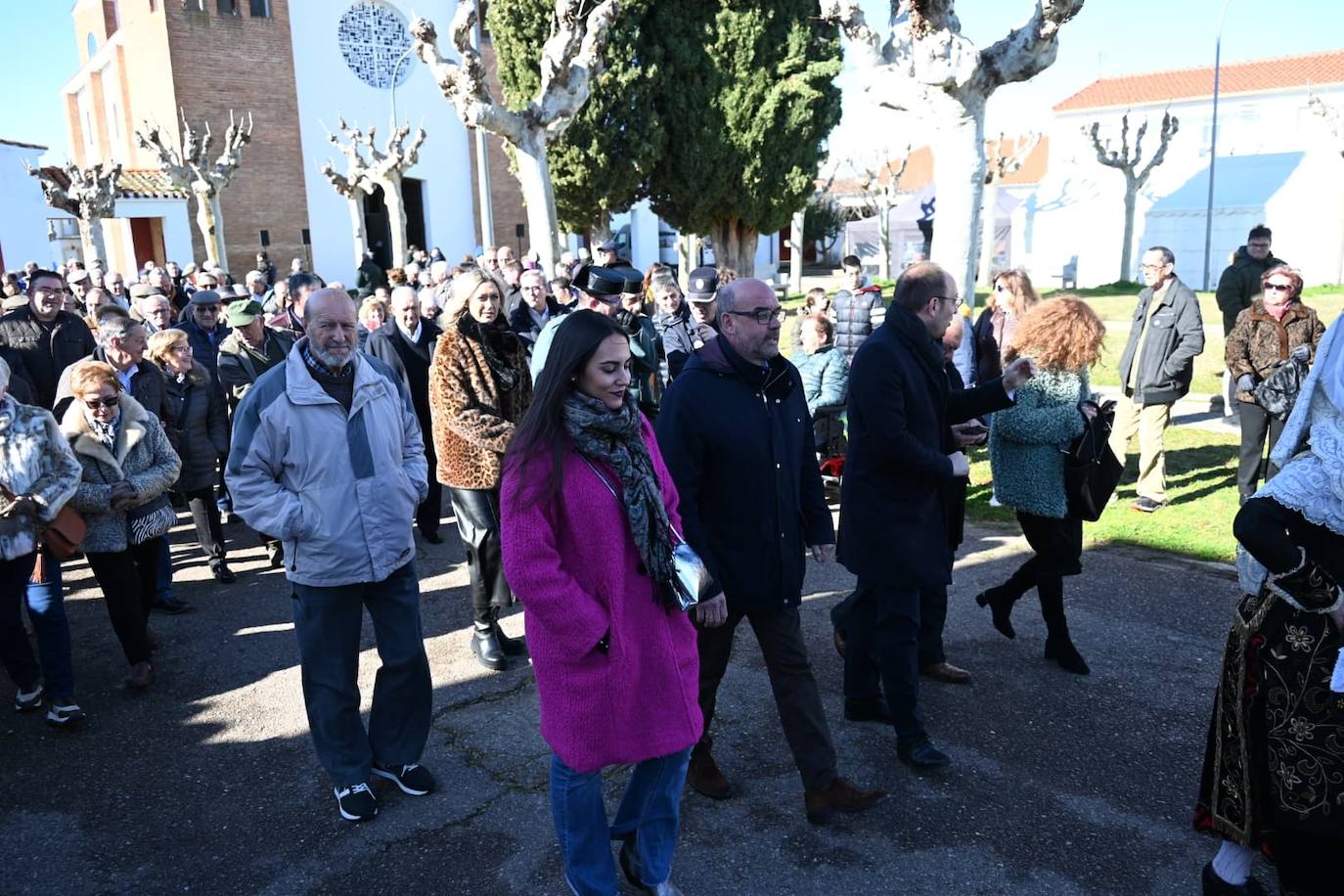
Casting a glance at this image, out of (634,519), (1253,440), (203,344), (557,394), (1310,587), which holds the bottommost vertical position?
(1253,440)

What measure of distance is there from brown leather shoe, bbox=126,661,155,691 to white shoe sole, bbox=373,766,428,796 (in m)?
1.78

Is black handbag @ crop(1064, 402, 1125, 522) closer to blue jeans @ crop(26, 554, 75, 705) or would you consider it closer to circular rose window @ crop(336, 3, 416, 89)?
blue jeans @ crop(26, 554, 75, 705)

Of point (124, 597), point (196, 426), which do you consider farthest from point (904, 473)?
point (196, 426)

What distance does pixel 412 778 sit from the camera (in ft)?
12.9

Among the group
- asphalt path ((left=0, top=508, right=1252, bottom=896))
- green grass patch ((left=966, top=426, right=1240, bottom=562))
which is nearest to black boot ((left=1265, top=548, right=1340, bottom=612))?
asphalt path ((left=0, top=508, right=1252, bottom=896))

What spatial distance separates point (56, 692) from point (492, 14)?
22.4 meters

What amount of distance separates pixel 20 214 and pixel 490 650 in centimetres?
3313

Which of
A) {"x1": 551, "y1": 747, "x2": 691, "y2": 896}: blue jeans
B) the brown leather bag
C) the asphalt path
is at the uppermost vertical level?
the brown leather bag

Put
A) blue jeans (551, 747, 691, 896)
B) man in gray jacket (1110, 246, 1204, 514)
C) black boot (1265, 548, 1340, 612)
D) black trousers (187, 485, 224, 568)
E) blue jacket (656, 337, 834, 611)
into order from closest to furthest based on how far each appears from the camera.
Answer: black boot (1265, 548, 1340, 612) < blue jeans (551, 747, 691, 896) < blue jacket (656, 337, 834, 611) < black trousers (187, 485, 224, 568) < man in gray jacket (1110, 246, 1204, 514)

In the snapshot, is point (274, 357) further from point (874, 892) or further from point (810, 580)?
point (874, 892)

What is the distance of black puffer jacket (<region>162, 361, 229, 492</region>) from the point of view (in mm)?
6553

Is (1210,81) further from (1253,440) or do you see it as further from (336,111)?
(1253,440)

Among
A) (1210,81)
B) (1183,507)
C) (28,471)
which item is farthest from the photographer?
(1210,81)

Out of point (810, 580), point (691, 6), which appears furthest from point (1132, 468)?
point (691, 6)
